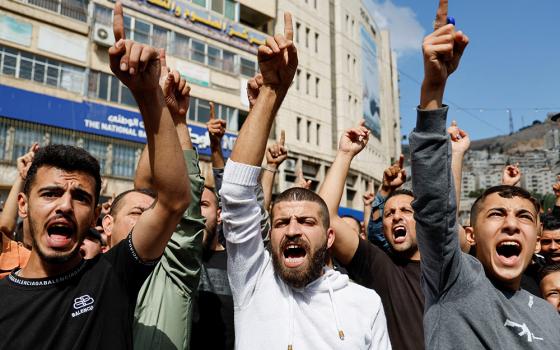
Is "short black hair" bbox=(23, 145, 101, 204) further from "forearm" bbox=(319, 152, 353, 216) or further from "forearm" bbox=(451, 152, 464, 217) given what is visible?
"forearm" bbox=(451, 152, 464, 217)

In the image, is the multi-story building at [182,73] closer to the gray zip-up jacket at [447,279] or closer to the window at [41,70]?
the window at [41,70]

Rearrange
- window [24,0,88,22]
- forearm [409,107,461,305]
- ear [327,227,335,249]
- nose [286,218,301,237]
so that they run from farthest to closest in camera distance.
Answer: window [24,0,88,22] < ear [327,227,335,249] < nose [286,218,301,237] < forearm [409,107,461,305]

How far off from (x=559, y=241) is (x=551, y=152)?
185 ft

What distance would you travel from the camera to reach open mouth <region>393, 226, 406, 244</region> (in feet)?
11.5

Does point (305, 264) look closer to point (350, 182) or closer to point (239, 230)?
point (239, 230)

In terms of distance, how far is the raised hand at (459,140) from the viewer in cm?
292

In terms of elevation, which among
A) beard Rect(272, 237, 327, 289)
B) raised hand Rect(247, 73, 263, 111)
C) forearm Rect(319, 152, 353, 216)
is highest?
raised hand Rect(247, 73, 263, 111)

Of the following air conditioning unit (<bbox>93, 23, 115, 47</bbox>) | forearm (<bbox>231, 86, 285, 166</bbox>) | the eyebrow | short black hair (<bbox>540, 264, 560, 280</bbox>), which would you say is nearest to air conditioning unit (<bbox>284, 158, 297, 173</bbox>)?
air conditioning unit (<bbox>93, 23, 115, 47</bbox>)

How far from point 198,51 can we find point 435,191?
23083mm

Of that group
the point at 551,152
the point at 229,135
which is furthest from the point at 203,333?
the point at 551,152

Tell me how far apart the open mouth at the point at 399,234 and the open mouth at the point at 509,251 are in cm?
111

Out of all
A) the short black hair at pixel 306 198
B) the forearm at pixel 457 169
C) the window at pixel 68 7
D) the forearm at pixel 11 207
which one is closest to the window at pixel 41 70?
the window at pixel 68 7

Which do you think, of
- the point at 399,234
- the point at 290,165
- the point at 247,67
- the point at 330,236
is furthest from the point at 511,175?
the point at 290,165

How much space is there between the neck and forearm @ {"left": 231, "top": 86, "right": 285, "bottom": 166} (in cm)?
93
